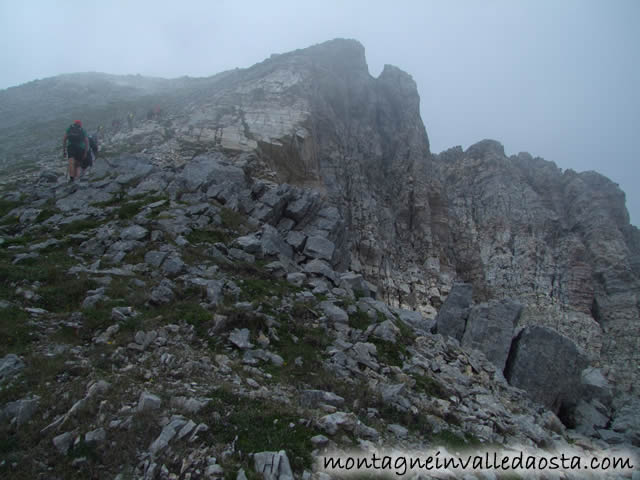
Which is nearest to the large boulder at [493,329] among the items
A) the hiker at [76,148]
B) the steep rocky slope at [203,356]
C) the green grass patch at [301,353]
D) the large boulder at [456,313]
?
the large boulder at [456,313]

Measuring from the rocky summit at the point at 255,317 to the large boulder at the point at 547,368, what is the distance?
0.31 ft

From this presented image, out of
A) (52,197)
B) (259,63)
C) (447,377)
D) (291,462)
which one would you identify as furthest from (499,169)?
(291,462)

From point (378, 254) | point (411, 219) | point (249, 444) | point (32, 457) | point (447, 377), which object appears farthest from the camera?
point (411, 219)

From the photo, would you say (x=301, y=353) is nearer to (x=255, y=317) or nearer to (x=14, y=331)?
(x=255, y=317)

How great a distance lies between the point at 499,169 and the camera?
58.8 metres

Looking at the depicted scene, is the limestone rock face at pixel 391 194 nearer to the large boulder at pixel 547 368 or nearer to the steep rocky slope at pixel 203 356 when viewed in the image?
the large boulder at pixel 547 368

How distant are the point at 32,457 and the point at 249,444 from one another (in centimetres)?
327

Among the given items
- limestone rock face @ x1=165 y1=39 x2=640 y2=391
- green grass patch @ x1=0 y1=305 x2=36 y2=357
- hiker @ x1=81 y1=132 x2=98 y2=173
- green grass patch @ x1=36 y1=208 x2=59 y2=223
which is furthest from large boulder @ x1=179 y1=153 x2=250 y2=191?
green grass patch @ x1=0 y1=305 x2=36 y2=357

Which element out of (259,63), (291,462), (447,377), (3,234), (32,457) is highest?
(259,63)

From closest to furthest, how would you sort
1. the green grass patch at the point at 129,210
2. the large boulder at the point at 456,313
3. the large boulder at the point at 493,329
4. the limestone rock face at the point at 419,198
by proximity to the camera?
the green grass patch at the point at 129,210 → the large boulder at the point at 493,329 → the large boulder at the point at 456,313 → the limestone rock face at the point at 419,198

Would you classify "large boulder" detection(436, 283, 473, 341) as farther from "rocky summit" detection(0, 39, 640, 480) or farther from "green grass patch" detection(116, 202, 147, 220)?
"green grass patch" detection(116, 202, 147, 220)

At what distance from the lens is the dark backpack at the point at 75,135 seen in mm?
21859

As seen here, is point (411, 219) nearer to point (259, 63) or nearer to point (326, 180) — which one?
point (326, 180)

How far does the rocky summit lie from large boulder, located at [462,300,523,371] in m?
0.10
